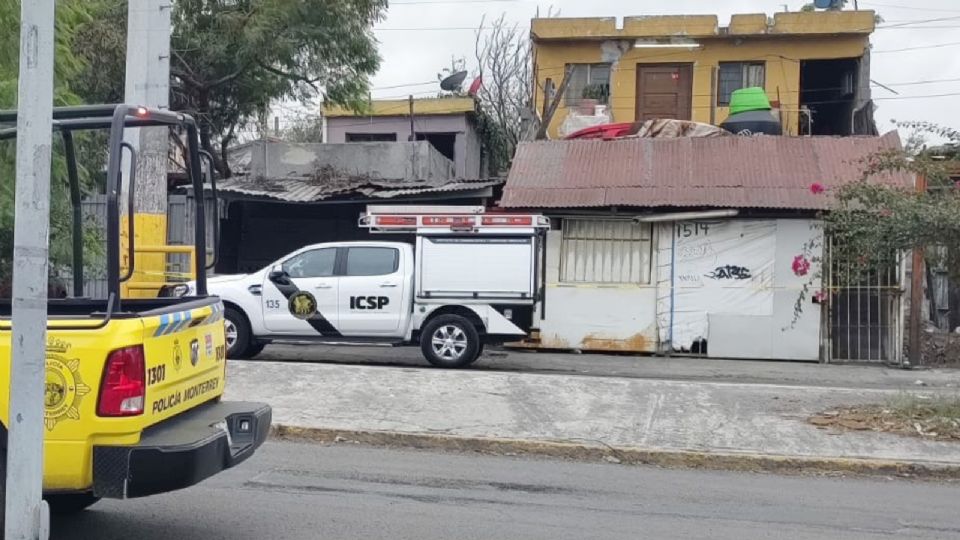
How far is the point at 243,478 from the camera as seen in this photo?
733cm

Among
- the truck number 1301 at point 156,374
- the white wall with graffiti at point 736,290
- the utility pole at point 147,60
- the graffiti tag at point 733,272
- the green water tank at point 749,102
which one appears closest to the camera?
the truck number 1301 at point 156,374

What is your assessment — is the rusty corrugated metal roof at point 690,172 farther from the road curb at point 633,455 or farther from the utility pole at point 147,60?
the road curb at point 633,455

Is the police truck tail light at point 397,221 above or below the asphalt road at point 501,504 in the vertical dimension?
above

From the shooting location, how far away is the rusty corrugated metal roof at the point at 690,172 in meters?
16.4

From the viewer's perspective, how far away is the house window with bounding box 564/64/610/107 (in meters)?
25.3

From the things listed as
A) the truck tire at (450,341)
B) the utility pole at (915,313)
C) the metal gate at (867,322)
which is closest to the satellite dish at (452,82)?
the metal gate at (867,322)

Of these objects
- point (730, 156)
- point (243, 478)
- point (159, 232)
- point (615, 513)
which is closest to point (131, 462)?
point (243, 478)

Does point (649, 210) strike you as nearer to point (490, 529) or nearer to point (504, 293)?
point (504, 293)

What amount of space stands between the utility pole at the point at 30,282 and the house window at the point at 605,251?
42.2ft

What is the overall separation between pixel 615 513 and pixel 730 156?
11.7m

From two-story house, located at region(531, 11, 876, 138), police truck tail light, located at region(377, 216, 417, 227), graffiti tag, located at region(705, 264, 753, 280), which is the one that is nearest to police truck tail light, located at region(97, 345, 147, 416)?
police truck tail light, located at region(377, 216, 417, 227)

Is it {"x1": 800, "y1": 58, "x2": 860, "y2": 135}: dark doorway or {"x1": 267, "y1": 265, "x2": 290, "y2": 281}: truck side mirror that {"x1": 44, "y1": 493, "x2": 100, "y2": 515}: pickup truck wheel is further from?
{"x1": 800, "y1": 58, "x2": 860, "y2": 135}: dark doorway

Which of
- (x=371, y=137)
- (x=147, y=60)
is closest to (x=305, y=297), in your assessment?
(x=147, y=60)

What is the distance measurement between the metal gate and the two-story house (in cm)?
907
